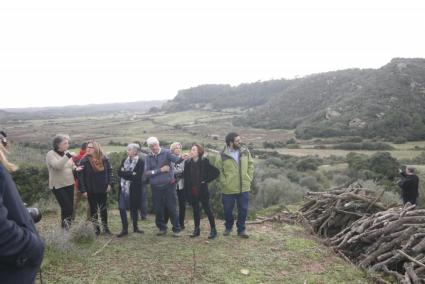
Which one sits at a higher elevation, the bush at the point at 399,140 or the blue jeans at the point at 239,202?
the blue jeans at the point at 239,202

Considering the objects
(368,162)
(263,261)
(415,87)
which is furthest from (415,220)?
(415,87)

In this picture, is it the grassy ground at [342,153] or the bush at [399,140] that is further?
the bush at [399,140]

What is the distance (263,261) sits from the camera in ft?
19.7

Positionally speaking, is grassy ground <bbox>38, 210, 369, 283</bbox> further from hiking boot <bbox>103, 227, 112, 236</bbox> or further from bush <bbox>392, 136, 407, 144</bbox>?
bush <bbox>392, 136, 407, 144</bbox>

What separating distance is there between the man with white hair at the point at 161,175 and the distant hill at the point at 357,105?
41.6m

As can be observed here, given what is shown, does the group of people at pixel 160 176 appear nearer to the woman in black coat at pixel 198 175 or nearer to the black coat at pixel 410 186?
the woman in black coat at pixel 198 175

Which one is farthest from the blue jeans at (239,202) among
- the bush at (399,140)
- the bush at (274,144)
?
the bush at (399,140)

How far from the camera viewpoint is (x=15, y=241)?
1.89 m

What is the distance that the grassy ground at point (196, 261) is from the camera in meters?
5.18

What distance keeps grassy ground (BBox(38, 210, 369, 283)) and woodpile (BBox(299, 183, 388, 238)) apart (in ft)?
4.14

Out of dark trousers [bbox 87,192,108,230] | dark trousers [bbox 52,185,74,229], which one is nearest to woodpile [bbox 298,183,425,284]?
dark trousers [bbox 87,192,108,230]

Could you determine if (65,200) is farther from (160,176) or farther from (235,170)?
(235,170)

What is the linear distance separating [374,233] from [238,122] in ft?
215

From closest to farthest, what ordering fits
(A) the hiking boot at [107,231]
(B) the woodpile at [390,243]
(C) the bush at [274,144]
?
(B) the woodpile at [390,243]
(A) the hiking boot at [107,231]
(C) the bush at [274,144]
